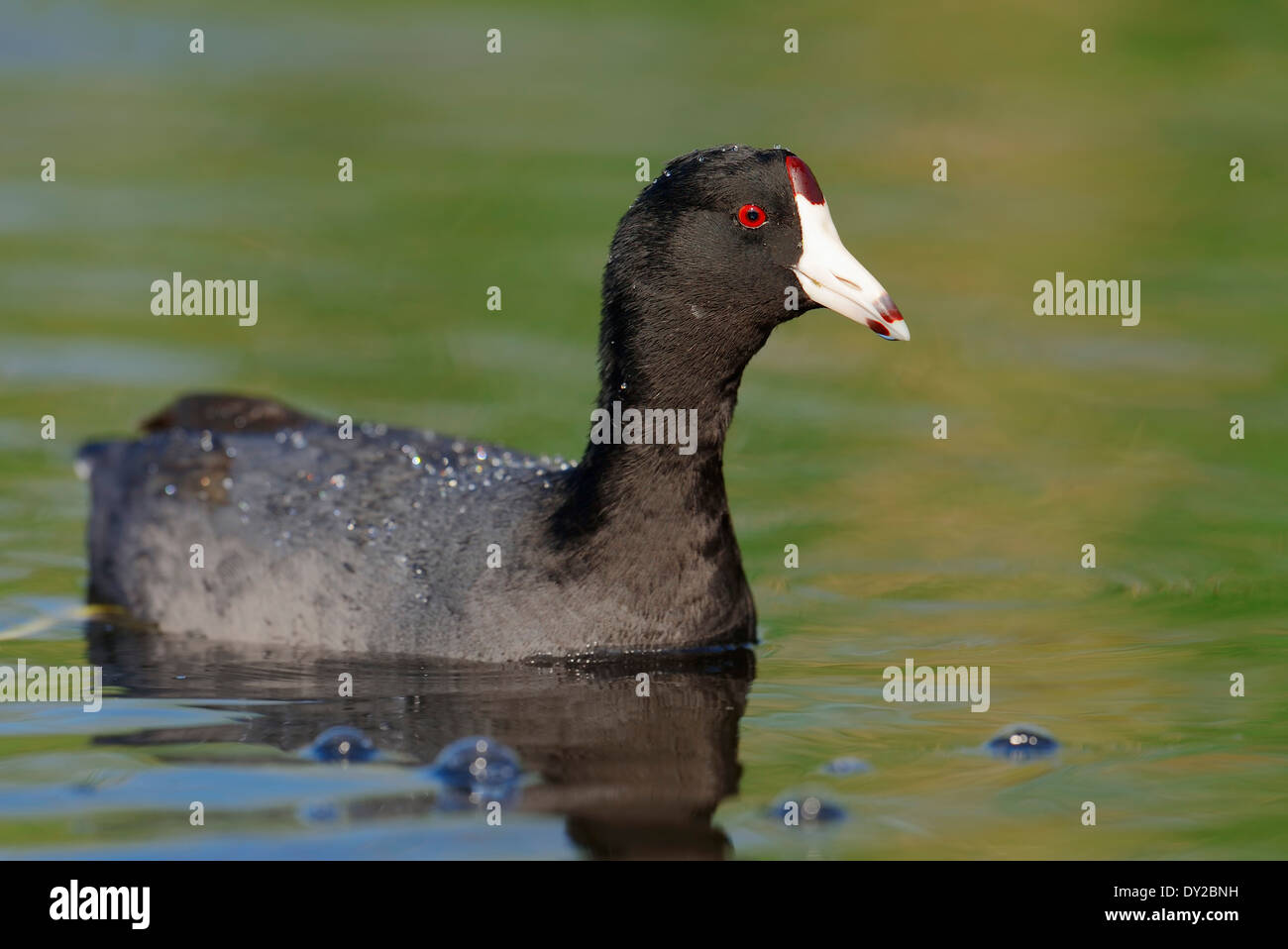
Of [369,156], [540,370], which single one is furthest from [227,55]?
[540,370]

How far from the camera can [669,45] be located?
16.4 metres

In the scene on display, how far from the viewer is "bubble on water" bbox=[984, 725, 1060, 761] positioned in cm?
686

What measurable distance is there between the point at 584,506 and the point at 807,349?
4179mm

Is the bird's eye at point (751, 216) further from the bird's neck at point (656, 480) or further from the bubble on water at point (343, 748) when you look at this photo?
the bubble on water at point (343, 748)

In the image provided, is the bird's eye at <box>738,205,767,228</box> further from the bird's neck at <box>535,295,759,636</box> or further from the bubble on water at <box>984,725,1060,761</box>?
the bubble on water at <box>984,725,1060,761</box>

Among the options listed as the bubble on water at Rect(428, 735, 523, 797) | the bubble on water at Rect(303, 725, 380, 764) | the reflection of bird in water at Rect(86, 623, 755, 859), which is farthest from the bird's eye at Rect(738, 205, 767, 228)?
the bubble on water at Rect(303, 725, 380, 764)

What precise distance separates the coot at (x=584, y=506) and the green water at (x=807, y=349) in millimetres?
432

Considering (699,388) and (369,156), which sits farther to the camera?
(369,156)

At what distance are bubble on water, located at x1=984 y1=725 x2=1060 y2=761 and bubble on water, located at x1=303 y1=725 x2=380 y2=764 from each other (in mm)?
2144

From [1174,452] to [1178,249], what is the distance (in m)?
3.14

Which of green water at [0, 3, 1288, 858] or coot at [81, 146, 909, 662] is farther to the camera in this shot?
coot at [81, 146, 909, 662]

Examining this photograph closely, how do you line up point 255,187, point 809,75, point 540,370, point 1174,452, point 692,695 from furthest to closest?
1. point 809,75
2. point 255,187
3. point 540,370
4. point 1174,452
5. point 692,695

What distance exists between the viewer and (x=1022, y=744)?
22.7ft

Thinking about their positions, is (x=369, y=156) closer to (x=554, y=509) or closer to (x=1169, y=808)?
(x=554, y=509)
